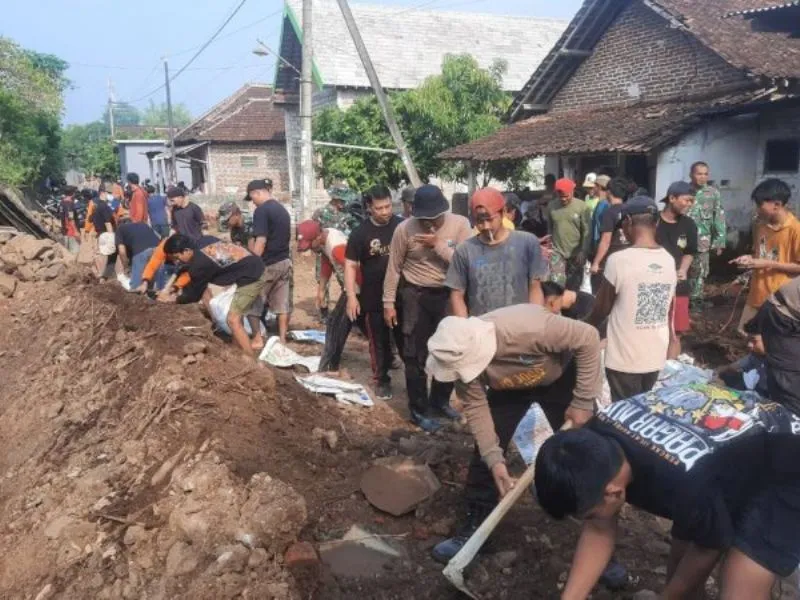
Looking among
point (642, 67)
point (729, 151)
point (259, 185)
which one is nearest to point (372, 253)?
point (259, 185)

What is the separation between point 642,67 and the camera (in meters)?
13.1

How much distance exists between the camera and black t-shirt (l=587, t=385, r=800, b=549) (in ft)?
6.40

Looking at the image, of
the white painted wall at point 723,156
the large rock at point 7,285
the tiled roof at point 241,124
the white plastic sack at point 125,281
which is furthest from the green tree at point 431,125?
the tiled roof at point 241,124

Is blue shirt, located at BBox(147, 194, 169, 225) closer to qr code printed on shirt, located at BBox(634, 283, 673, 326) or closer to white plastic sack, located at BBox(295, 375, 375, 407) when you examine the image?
white plastic sack, located at BBox(295, 375, 375, 407)

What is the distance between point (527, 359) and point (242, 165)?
26.7 meters

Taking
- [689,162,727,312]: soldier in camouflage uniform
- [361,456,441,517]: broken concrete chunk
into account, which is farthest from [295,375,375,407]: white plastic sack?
[689,162,727,312]: soldier in camouflage uniform

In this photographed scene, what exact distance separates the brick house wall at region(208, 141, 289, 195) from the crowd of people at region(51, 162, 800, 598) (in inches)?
798

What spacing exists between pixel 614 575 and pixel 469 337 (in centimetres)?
129

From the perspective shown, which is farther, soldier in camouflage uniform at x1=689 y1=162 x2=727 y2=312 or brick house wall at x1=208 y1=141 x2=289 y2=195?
brick house wall at x1=208 y1=141 x2=289 y2=195

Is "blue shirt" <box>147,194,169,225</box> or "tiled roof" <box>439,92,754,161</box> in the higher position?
"tiled roof" <box>439,92,754,161</box>

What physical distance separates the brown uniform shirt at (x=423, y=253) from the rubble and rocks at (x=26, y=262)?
6459 millimetres

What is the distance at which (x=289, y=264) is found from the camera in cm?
694

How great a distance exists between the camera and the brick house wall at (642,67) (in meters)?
11.7

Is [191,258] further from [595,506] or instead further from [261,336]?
[595,506]
